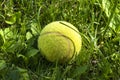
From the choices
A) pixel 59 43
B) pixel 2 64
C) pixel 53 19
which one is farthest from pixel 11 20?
Result: pixel 59 43

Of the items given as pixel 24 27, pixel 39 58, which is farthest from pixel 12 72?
pixel 24 27

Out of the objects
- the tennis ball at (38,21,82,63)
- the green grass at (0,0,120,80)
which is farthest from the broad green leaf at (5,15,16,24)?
the tennis ball at (38,21,82,63)

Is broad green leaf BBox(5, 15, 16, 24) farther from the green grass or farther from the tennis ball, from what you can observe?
the tennis ball

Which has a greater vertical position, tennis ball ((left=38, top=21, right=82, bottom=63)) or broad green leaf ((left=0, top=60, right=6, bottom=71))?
tennis ball ((left=38, top=21, right=82, bottom=63))

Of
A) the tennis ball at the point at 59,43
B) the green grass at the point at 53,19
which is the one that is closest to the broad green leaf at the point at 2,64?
the green grass at the point at 53,19

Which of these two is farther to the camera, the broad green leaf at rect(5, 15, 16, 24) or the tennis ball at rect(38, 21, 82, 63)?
the broad green leaf at rect(5, 15, 16, 24)

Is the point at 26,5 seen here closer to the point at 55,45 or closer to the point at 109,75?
the point at 55,45
